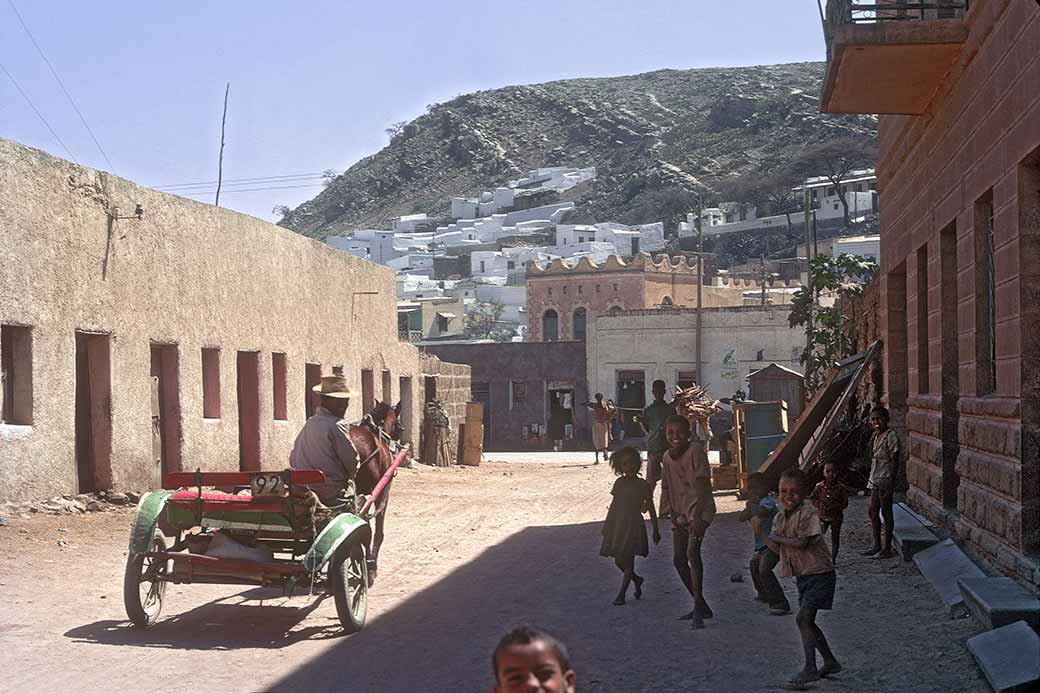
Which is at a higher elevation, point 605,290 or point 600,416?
point 605,290

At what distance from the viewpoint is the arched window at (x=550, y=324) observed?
7269cm

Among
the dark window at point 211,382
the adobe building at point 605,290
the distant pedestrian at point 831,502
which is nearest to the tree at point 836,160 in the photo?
the adobe building at point 605,290

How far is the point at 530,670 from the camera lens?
3.46 m

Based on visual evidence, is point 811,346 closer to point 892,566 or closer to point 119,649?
point 892,566

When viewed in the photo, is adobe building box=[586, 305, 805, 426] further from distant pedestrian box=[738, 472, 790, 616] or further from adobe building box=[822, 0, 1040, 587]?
distant pedestrian box=[738, 472, 790, 616]

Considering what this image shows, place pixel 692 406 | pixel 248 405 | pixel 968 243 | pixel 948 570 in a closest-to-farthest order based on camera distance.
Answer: pixel 948 570 < pixel 968 243 < pixel 692 406 < pixel 248 405

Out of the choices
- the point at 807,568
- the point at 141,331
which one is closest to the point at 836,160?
the point at 141,331

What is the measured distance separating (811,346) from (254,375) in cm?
970

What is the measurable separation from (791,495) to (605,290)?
207 ft

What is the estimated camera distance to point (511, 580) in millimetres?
12125

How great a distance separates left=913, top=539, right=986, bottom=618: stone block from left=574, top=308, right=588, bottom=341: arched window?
6002 cm

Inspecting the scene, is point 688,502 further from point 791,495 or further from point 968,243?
point 968,243

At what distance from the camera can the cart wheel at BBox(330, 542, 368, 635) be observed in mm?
9305

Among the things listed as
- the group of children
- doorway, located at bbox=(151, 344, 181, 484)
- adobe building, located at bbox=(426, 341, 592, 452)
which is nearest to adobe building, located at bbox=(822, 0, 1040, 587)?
the group of children
